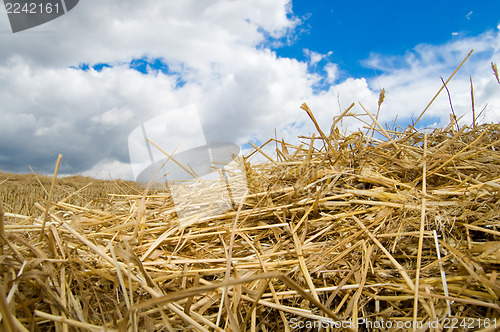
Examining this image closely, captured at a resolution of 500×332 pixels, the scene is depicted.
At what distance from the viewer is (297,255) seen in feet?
3.38

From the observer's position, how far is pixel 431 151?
150 centimetres

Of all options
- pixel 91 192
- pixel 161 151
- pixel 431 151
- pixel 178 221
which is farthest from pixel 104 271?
pixel 91 192

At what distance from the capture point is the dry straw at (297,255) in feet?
2.84

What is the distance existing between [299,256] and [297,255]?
1 centimetres

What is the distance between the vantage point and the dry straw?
865mm

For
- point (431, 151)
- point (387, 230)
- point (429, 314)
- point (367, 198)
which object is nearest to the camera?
point (429, 314)

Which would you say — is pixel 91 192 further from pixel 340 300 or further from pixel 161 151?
pixel 340 300

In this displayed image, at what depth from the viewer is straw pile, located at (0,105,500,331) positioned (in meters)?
0.86

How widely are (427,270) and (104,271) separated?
110cm
